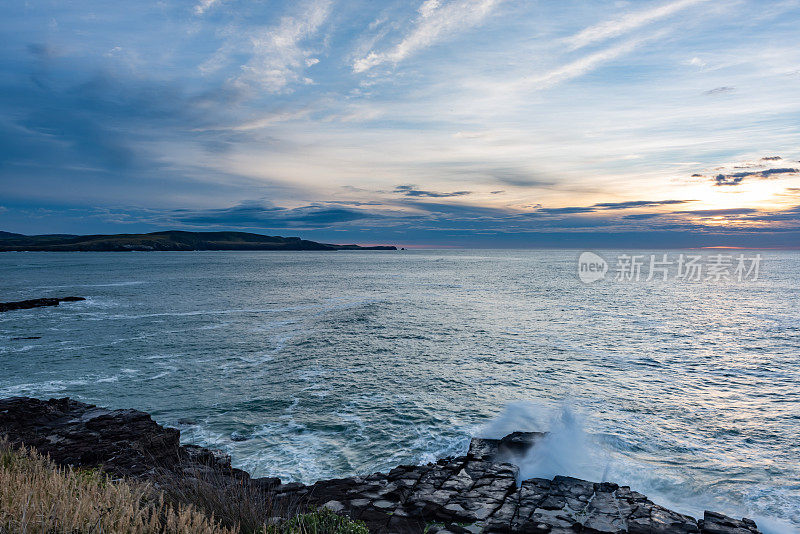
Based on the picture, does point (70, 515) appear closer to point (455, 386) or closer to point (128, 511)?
point (128, 511)

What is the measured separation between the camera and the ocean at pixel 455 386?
1466 centimetres

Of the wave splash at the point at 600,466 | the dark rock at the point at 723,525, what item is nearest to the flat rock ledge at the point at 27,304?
the wave splash at the point at 600,466

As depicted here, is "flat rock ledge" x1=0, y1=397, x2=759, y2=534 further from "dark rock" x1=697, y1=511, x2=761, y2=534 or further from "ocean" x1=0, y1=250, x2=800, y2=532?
"ocean" x1=0, y1=250, x2=800, y2=532

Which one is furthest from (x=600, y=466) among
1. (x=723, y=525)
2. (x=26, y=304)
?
(x=26, y=304)

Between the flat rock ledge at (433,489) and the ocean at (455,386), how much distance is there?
4.87ft

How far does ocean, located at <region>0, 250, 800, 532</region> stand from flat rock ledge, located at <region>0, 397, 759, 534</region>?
1.48m

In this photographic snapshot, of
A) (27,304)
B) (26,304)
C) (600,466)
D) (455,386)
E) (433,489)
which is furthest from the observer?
(27,304)

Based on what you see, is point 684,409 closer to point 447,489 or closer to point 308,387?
point 447,489

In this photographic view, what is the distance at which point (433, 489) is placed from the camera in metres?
11.4

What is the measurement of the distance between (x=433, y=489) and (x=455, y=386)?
11886 millimetres

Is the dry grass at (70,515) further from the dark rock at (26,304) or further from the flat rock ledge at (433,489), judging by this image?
the dark rock at (26,304)

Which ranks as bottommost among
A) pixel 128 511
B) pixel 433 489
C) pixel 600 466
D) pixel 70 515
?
pixel 600 466

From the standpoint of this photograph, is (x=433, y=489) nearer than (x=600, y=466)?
Yes

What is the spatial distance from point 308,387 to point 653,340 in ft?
95.7
